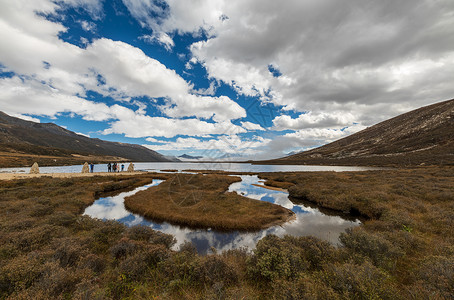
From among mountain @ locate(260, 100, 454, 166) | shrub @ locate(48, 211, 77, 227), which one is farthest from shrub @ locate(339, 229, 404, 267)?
mountain @ locate(260, 100, 454, 166)

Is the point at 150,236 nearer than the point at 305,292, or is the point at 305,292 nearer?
the point at 305,292

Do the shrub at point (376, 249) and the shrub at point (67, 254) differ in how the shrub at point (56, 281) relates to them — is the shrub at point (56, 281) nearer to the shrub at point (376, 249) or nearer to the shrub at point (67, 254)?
the shrub at point (67, 254)

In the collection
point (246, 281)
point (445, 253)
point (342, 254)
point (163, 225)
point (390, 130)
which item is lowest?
point (163, 225)

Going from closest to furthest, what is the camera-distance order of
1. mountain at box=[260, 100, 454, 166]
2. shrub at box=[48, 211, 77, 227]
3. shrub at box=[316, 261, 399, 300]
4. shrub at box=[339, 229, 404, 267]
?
shrub at box=[316, 261, 399, 300]
shrub at box=[339, 229, 404, 267]
shrub at box=[48, 211, 77, 227]
mountain at box=[260, 100, 454, 166]

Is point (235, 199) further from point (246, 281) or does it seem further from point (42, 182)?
point (42, 182)

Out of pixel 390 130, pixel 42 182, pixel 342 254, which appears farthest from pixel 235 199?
pixel 390 130

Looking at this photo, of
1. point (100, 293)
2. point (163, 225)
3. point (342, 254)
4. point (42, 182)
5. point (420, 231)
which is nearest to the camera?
point (100, 293)

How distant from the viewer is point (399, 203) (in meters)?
16.8

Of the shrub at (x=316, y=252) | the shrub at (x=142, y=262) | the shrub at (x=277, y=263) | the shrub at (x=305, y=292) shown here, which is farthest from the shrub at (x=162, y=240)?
the shrub at (x=316, y=252)

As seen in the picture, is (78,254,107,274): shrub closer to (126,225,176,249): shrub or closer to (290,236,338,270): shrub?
(126,225,176,249): shrub

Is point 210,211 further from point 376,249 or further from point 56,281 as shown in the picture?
point 376,249

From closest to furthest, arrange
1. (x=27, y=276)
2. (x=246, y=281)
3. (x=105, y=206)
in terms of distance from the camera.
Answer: (x=27, y=276) < (x=246, y=281) < (x=105, y=206)

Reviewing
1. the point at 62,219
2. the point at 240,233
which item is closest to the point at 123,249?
the point at 62,219

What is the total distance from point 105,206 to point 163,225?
37.9 ft
